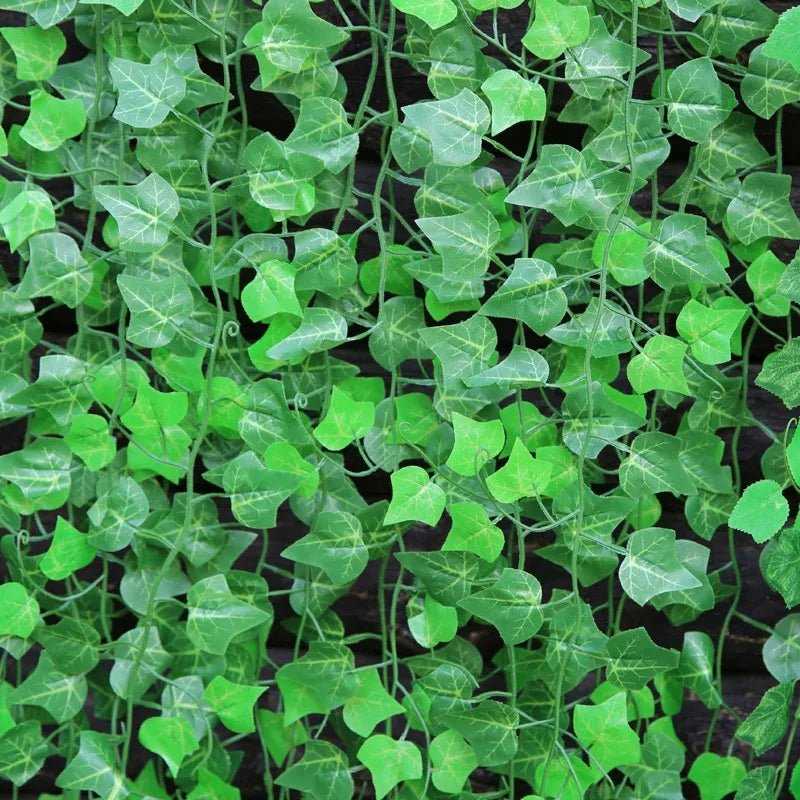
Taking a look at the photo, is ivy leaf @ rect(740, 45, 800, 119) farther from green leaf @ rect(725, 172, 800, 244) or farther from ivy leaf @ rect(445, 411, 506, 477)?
ivy leaf @ rect(445, 411, 506, 477)

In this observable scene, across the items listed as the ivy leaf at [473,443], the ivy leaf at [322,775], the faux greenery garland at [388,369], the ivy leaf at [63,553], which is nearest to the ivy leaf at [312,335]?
the faux greenery garland at [388,369]

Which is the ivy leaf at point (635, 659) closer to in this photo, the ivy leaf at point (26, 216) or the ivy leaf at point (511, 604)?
the ivy leaf at point (511, 604)

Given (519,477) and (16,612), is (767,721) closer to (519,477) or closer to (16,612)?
(519,477)

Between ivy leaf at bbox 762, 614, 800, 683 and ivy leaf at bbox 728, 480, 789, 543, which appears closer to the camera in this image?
ivy leaf at bbox 728, 480, 789, 543

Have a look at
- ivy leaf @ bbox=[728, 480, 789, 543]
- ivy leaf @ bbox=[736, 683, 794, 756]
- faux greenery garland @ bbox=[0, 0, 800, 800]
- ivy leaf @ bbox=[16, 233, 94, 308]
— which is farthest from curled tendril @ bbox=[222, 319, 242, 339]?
ivy leaf @ bbox=[736, 683, 794, 756]

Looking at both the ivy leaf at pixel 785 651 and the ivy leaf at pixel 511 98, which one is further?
the ivy leaf at pixel 785 651

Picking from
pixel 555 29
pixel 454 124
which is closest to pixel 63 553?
pixel 454 124
